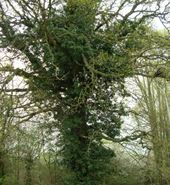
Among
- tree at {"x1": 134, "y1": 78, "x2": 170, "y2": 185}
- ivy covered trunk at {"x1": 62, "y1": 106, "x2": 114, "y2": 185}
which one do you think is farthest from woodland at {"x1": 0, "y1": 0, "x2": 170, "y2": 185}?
tree at {"x1": 134, "y1": 78, "x2": 170, "y2": 185}

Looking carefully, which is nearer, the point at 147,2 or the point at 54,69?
the point at 54,69

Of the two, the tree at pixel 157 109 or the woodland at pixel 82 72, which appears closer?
the woodland at pixel 82 72

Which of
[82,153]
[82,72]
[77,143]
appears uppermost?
[82,72]

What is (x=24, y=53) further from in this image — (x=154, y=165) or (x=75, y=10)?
(x=154, y=165)

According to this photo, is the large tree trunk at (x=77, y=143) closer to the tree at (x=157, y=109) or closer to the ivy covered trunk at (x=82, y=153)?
the ivy covered trunk at (x=82, y=153)

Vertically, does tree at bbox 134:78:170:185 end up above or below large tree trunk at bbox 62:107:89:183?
above

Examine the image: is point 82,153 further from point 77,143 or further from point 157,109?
point 157,109

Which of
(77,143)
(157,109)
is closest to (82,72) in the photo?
(77,143)

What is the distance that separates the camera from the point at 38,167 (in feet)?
62.3

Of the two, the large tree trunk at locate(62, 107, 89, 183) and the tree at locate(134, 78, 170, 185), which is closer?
the large tree trunk at locate(62, 107, 89, 183)

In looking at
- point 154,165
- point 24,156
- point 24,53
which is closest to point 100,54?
point 24,53

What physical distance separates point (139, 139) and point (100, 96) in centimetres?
193

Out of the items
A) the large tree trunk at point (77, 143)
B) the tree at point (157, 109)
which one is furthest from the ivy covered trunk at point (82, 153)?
the tree at point (157, 109)

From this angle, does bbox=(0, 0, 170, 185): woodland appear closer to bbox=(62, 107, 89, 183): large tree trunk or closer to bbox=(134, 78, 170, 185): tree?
bbox=(62, 107, 89, 183): large tree trunk
